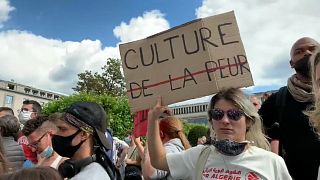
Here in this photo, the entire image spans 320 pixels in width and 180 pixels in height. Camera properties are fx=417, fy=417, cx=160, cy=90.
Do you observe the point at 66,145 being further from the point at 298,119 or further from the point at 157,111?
the point at 298,119

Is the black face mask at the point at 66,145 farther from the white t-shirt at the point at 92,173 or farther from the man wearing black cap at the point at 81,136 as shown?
the white t-shirt at the point at 92,173

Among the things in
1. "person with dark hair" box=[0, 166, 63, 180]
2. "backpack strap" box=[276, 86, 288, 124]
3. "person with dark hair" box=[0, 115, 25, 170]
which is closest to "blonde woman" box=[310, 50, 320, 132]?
"backpack strap" box=[276, 86, 288, 124]

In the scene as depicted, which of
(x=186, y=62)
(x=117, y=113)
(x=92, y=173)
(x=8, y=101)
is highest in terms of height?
(x=8, y=101)

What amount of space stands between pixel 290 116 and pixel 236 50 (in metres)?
0.70

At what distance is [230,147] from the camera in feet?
8.47

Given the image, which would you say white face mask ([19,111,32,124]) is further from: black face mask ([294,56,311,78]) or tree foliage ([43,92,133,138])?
tree foliage ([43,92,133,138])

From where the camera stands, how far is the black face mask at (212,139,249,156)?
8.48 ft

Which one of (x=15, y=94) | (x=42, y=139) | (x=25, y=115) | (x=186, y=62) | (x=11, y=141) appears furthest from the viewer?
(x=15, y=94)

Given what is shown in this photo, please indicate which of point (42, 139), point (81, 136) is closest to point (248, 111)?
point (81, 136)

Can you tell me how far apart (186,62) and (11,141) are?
2.77 metres

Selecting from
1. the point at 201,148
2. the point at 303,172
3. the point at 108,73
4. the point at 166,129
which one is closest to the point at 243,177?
the point at 201,148

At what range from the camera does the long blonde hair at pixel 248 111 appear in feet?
8.98

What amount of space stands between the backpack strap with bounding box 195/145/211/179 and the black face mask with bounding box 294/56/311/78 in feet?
3.43

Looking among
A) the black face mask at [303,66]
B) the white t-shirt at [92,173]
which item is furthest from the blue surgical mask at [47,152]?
the black face mask at [303,66]
